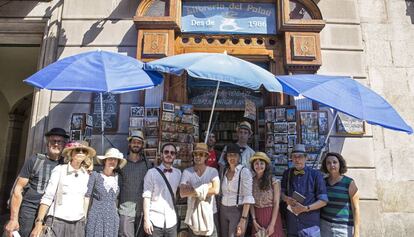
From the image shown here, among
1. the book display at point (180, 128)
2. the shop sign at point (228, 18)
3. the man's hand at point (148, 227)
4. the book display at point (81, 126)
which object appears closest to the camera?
the man's hand at point (148, 227)

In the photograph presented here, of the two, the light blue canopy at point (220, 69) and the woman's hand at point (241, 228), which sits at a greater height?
the light blue canopy at point (220, 69)

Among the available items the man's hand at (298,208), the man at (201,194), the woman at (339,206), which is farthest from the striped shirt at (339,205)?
the man at (201,194)

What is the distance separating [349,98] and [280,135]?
186cm

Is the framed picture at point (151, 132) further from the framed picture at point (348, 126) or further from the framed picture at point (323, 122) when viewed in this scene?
→ the framed picture at point (348, 126)

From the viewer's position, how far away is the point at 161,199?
161 inches

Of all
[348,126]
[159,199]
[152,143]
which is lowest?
[159,199]

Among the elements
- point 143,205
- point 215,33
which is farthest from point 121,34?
point 143,205

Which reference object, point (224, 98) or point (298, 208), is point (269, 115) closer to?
point (224, 98)

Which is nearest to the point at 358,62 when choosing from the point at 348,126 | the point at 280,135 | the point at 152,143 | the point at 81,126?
the point at 348,126

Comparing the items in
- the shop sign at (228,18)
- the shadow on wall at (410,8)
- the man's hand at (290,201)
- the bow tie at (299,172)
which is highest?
the shadow on wall at (410,8)

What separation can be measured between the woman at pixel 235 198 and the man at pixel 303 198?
615mm

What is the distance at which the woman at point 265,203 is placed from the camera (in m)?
4.19

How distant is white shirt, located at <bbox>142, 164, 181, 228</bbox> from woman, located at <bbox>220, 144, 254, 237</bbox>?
2.21ft

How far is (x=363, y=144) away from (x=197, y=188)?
12.5 feet
